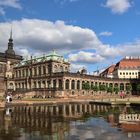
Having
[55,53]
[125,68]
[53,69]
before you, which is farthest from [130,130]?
[125,68]

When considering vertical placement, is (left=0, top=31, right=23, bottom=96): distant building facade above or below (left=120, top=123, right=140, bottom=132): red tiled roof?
above

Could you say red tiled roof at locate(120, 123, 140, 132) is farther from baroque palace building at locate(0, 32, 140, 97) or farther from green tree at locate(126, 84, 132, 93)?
green tree at locate(126, 84, 132, 93)

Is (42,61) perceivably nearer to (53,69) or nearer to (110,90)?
(53,69)

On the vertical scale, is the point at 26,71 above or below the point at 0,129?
above

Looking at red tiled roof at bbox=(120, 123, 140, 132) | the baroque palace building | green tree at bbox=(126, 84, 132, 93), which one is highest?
the baroque palace building

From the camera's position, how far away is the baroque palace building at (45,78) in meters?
140

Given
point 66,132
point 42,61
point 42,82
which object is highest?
point 42,61

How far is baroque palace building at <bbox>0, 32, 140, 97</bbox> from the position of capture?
140 metres

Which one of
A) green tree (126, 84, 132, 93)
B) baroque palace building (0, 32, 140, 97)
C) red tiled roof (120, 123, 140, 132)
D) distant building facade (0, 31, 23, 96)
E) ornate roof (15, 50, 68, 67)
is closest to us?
red tiled roof (120, 123, 140, 132)

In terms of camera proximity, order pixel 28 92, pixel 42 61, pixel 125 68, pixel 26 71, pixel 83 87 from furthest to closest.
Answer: pixel 125 68
pixel 26 71
pixel 42 61
pixel 83 87
pixel 28 92

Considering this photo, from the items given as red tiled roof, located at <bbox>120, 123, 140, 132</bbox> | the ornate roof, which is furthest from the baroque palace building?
red tiled roof, located at <bbox>120, 123, 140, 132</bbox>

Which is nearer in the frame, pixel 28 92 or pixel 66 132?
pixel 66 132

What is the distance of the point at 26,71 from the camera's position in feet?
554

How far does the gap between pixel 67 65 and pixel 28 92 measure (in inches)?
1255
